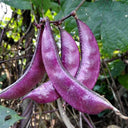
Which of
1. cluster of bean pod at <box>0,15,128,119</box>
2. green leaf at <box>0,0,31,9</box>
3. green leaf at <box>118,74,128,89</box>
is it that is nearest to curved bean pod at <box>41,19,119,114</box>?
cluster of bean pod at <box>0,15,128,119</box>

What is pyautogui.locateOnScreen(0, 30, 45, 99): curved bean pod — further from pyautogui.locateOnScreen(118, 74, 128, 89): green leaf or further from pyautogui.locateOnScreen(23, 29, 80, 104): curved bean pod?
pyautogui.locateOnScreen(118, 74, 128, 89): green leaf

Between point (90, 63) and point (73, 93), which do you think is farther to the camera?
point (90, 63)

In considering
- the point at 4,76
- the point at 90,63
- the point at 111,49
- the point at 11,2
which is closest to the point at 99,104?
the point at 90,63

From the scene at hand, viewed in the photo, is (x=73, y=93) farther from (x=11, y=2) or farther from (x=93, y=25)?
(x=11, y=2)

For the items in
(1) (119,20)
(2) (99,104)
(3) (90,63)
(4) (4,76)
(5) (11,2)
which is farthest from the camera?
(4) (4,76)

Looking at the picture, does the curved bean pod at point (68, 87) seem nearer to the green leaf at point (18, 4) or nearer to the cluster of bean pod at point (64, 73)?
the cluster of bean pod at point (64, 73)

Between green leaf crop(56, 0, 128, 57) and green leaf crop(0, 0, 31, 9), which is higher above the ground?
green leaf crop(0, 0, 31, 9)

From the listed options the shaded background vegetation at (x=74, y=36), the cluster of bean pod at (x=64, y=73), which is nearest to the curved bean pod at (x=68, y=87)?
the cluster of bean pod at (x=64, y=73)

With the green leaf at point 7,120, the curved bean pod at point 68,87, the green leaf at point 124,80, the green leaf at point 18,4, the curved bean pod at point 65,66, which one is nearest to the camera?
the curved bean pod at point 68,87
